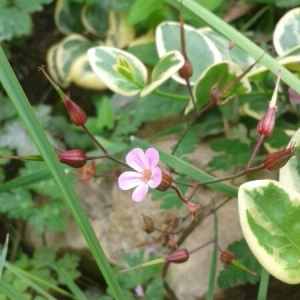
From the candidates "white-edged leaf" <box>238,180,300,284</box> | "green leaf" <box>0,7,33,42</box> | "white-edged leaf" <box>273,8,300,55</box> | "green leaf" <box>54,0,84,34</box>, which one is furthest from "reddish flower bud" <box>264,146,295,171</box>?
"green leaf" <box>54,0,84,34</box>

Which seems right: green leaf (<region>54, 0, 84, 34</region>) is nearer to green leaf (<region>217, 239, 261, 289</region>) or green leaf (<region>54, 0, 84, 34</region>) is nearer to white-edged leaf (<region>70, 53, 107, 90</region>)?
white-edged leaf (<region>70, 53, 107, 90</region>)

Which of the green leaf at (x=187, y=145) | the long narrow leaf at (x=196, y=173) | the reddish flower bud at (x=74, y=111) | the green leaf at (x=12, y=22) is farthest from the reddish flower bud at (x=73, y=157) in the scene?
the green leaf at (x=12, y=22)

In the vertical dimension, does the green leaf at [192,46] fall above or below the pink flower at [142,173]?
above

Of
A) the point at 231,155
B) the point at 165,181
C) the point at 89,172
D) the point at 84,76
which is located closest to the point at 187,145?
the point at 231,155

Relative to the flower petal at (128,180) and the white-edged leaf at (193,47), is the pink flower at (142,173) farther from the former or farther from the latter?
the white-edged leaf at (193,47)

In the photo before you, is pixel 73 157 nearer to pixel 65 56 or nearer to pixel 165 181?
pixel 165 181

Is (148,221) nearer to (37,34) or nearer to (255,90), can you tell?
(255,90)

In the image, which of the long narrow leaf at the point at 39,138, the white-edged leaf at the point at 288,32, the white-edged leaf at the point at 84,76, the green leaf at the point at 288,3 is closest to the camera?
the long narrow leaf at the point at 39,138
